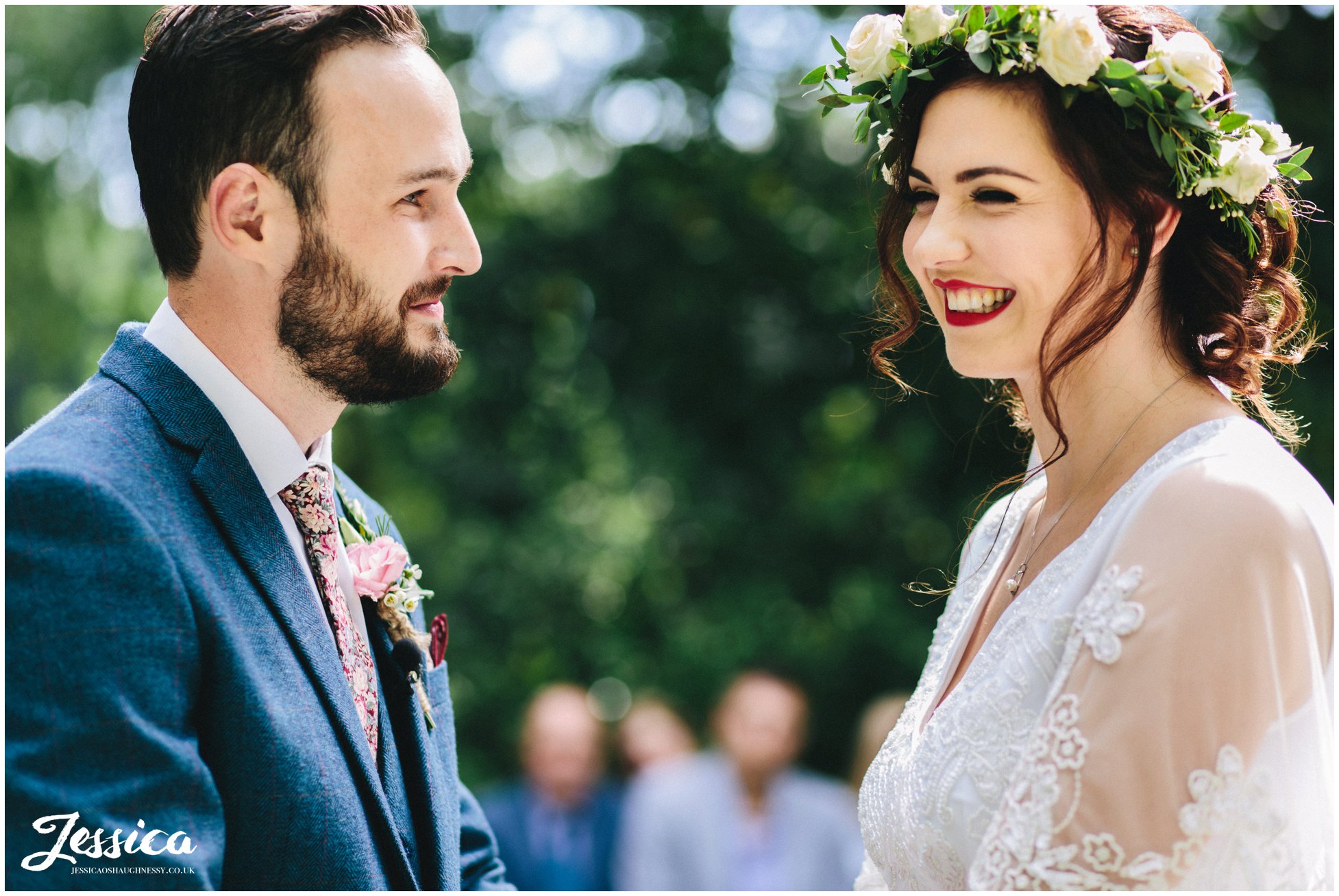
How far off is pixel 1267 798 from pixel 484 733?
7504mm

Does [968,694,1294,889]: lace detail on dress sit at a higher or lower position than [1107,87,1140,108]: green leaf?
lower

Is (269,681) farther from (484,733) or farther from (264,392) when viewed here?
(484,733)

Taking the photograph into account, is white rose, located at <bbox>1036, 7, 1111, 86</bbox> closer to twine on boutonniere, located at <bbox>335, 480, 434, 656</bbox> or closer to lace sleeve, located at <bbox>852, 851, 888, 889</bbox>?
twine on boutonniere, located at <bbox>335, 480, 434, 656</bbox>

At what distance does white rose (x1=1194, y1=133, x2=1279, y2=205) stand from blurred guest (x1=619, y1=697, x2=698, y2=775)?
5.05 metres

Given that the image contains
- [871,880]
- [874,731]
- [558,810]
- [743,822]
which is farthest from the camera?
[558,810]

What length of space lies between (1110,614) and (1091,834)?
36 centimetres

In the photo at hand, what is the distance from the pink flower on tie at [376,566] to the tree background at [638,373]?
5.20 meters

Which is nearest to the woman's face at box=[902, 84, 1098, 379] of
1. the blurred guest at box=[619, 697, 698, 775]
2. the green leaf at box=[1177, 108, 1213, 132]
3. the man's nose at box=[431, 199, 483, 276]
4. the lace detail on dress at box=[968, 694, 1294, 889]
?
the green leaf at box=[1177, 108, 1213, 132]

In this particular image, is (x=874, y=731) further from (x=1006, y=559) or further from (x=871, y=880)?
(x=1006, y=559)

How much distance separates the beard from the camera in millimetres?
2268

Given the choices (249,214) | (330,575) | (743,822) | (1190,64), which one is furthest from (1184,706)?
(743,822)

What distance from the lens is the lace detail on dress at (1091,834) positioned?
182 cm

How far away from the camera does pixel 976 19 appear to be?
2.28m

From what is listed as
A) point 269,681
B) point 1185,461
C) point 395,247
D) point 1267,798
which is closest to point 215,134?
point 395,247
